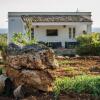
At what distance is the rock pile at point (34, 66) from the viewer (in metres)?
11.3

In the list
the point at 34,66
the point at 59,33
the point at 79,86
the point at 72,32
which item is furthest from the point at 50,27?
the point at 79,86

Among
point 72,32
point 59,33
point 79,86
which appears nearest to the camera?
point 79,86

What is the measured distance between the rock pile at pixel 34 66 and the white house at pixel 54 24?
104 ft

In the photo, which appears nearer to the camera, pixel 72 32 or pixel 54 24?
pixel 54 24

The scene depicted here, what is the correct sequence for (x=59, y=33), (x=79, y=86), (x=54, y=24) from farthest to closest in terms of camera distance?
(x=59, y=33)
(x=54, y=24)
(x=79, y=86)

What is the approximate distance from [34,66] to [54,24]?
32534mm

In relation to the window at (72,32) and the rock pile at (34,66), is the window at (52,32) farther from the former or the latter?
the rock pile at (34,66)

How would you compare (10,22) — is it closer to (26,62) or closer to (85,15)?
(85,15)

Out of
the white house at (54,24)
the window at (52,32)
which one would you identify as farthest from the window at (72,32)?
the window at (52,32)

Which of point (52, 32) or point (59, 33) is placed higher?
point (52, 32)

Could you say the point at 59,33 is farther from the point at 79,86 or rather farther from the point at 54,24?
the point at 79,86

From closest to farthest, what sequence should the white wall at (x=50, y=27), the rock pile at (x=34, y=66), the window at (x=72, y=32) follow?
1. the rock pile at (x=34, y=66)
2. the white wall at (x=50, y=27)
3. the window at (x=72, y=32)

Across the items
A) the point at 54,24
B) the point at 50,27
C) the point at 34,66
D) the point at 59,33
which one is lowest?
the point at 34,66

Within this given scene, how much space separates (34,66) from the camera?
1134cm
